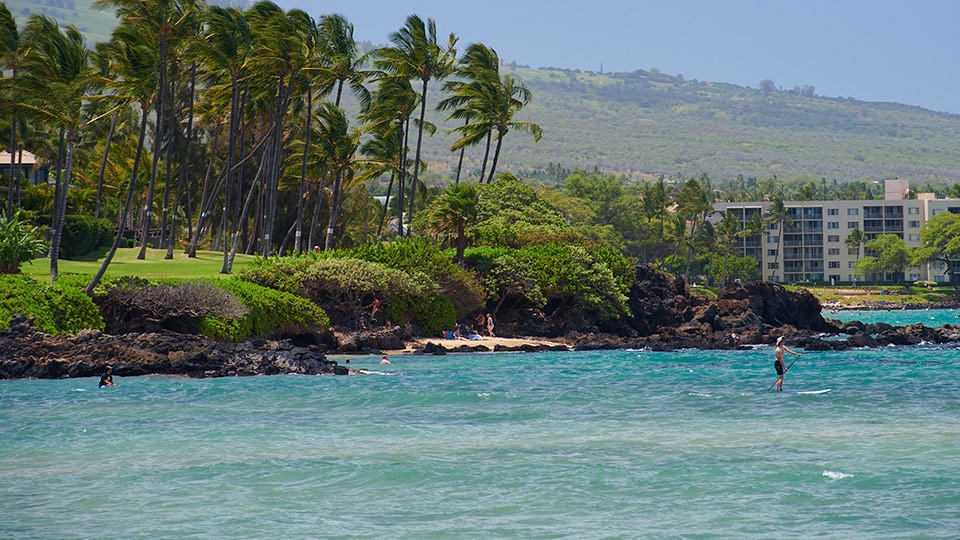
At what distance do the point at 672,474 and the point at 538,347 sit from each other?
112 feet

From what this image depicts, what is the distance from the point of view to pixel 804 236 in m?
172

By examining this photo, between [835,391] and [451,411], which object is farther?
[835,391]

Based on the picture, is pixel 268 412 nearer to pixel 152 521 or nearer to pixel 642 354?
pixel 152 521

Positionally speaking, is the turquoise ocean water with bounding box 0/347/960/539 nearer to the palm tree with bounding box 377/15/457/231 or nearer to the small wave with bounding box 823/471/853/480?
the small wave with bounding box 823/471/853/480

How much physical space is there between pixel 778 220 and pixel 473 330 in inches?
4607

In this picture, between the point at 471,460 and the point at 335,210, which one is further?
the point at 335,210

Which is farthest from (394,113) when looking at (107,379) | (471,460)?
(471,460)

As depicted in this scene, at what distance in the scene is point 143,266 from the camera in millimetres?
51625

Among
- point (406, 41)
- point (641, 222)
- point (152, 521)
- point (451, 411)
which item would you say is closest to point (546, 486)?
point (152, 521)

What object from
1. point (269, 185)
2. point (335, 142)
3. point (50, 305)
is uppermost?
point (335, 142)

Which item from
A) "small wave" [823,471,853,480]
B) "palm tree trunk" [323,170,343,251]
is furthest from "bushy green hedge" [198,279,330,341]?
"small wave" [823,471,853,480]

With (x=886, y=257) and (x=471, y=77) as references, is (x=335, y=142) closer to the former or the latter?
(x=471, y=77)

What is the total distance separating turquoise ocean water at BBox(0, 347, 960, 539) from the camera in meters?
14.3

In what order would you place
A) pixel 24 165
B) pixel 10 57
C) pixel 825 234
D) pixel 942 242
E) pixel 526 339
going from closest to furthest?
pixel 10 57, pixel 526 339, pixel 24 165, pixel 942 242, pixel 825 234
